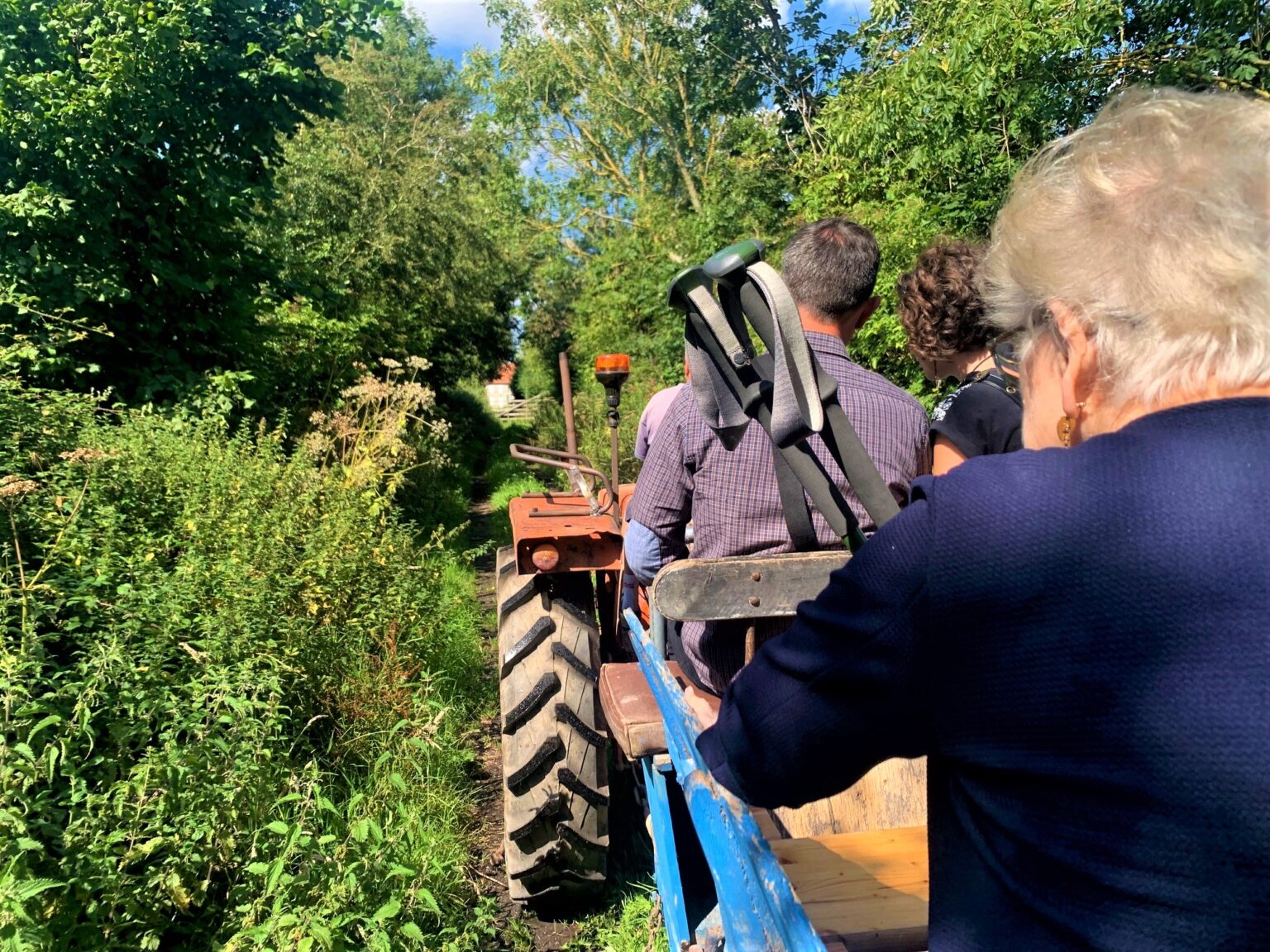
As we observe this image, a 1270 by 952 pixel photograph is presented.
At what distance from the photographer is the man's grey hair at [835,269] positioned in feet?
7.41

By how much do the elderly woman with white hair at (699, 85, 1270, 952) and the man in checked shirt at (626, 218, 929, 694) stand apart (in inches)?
43.0

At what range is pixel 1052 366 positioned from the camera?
99 cm

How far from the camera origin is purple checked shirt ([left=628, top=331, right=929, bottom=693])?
2092 millimetres

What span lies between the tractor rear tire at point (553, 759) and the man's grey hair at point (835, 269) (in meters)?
1.54

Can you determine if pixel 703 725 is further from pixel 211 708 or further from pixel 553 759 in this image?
pixel 211 708

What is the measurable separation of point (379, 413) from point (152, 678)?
5374 millimetres

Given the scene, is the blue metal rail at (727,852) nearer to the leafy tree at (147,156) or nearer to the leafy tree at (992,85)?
the leafy tree at (992,85)

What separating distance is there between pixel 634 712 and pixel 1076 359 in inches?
57.2

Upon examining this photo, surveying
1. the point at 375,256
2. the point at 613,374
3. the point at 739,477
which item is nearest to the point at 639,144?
the point at 375,256

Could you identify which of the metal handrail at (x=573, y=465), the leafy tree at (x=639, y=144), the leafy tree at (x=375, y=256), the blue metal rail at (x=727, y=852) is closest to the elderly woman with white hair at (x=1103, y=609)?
the blue metal rail at (x=727, y=852)

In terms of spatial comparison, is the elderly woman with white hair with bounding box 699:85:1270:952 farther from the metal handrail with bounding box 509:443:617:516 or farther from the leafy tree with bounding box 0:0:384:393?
the leafy tree with bounding box 0:0:384:393

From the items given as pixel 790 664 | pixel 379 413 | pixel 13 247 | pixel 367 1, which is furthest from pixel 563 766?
pixel 367 1

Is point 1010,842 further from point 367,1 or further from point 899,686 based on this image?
point 367,1

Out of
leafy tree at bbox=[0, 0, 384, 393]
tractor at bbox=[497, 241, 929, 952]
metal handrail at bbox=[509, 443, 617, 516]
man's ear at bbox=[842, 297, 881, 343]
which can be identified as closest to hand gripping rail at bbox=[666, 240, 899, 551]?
tractor at bbox=[497, 241, 929, 952]
